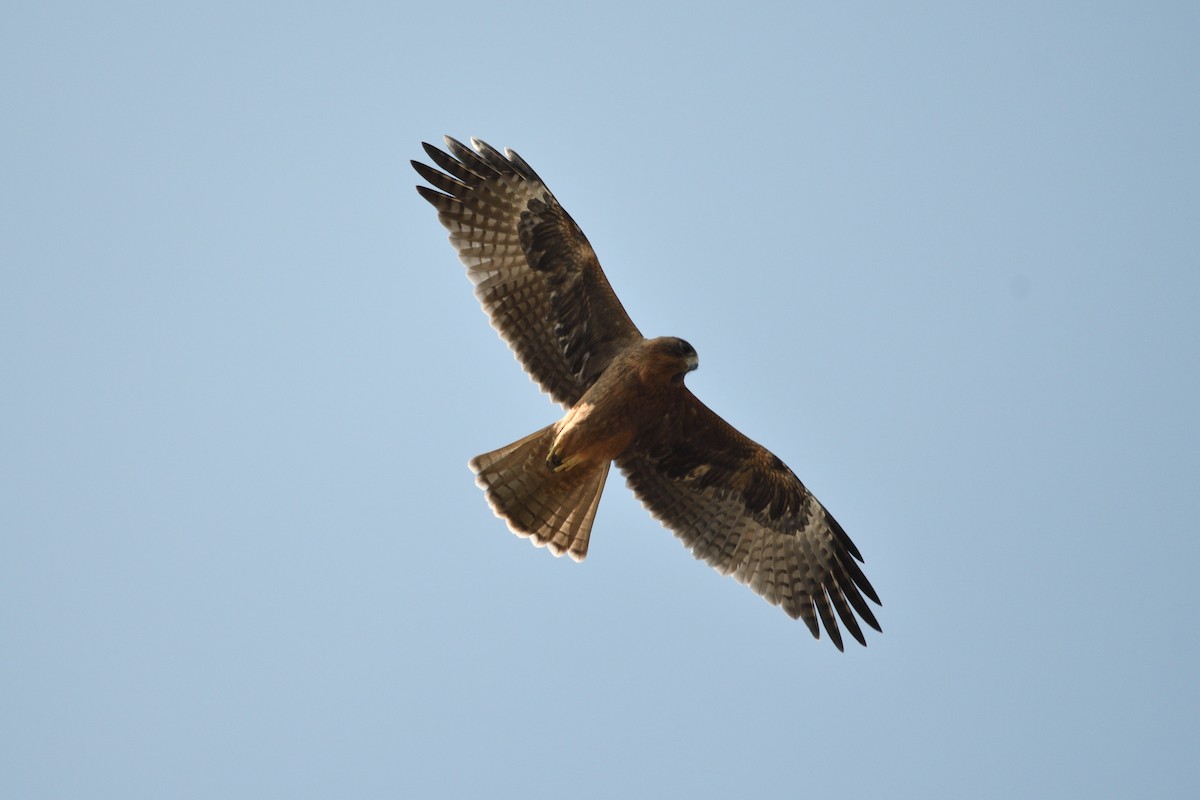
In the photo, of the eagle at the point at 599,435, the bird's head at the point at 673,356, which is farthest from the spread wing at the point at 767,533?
the bird's head at the point at 673,356

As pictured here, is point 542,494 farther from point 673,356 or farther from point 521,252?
point 521,252

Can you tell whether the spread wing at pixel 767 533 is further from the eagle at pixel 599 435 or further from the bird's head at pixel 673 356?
the bird's head at pixel 673 356

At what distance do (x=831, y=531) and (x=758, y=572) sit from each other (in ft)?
2.25

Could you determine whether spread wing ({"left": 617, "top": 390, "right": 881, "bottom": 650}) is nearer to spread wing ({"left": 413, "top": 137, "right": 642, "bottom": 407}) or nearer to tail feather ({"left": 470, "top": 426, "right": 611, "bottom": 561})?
tail feather ({"left": 470, "top": 426, "right": 611, "bottom": 561})

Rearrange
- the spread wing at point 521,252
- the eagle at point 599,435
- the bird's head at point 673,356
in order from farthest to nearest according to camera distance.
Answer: the spread wing at point 521,252, the eagle at point 599,435, the bird's head at point 673,356

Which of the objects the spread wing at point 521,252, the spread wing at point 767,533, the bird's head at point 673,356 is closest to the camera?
the bird's head at point 673,356

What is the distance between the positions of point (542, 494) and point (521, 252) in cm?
187

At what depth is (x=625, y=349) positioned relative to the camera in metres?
10.5

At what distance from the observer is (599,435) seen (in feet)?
33.6

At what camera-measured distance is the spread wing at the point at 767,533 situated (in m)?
11.2

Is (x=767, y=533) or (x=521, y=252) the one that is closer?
(x=521, y=252)

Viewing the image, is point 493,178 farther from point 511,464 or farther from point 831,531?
point 831,531

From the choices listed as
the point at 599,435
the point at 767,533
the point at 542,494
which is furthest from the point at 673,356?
the point at 767,533

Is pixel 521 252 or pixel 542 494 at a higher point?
pixel 521 252
